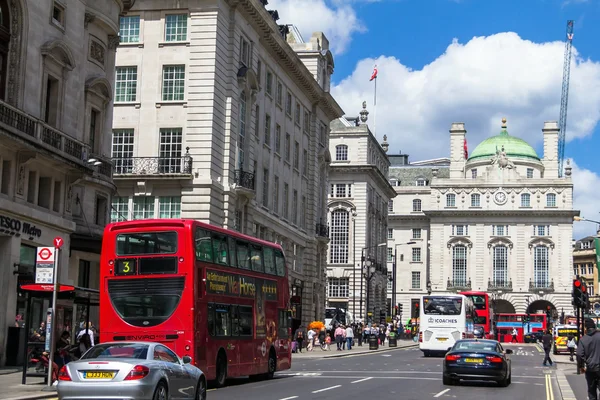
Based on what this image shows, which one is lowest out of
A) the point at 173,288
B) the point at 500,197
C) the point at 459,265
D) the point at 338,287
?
the point at 173,288

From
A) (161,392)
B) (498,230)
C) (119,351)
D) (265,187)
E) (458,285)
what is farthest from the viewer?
(458,285)

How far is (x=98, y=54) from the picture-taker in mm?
39688

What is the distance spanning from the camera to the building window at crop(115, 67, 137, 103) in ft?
168

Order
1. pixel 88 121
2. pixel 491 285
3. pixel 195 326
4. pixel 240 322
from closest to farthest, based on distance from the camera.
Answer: pixel 195 326
pixel 240 322
pixel 88 121
pixel 491 285

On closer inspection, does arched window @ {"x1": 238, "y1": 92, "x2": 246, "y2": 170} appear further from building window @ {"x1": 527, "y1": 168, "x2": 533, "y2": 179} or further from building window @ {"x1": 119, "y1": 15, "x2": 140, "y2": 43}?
building window @ {"x1": 527, "y1": 168, "x2": 533, "y2": 179}

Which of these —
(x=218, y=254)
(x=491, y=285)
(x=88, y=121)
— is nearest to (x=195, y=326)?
(x=218, y=254)

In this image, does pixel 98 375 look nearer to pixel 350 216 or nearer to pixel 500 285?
pixel 350 216

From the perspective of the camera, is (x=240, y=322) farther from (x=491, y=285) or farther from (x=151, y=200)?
(x=491, y=285)

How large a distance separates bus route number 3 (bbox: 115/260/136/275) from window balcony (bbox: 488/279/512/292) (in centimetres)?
11042

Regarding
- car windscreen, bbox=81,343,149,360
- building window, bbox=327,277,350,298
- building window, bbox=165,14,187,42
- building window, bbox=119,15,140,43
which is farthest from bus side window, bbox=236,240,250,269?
building window, bbox=327,277,350,298

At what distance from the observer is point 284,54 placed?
61875 mm

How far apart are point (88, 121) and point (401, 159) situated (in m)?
121

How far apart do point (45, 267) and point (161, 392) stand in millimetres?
7434

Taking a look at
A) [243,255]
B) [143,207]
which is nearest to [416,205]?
[143,207]
